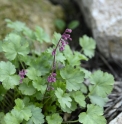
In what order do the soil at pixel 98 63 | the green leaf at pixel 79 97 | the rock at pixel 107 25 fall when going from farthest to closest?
1. the rock at pixel 107 25
2. the soil at pixel 98 63
3. the green leaf at pixel 79 97

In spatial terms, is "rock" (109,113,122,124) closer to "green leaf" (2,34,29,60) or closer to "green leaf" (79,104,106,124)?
"green leaf" (79,104,106,124)

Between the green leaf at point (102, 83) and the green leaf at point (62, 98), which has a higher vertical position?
the green leaf at point (62, 98)

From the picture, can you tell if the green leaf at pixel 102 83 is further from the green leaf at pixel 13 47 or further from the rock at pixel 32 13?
the rock at pixel 32 13

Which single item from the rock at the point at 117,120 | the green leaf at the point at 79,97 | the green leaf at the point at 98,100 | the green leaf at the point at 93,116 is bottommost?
the rock at the point at 117,120

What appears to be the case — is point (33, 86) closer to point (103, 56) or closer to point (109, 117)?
point (109, 117)

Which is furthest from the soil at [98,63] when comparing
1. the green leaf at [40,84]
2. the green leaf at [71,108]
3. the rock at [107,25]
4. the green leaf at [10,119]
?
the green leaf at [10,119]

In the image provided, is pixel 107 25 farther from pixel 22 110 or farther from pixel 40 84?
pixel 22 110

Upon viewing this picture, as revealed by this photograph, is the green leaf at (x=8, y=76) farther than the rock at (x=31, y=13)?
No

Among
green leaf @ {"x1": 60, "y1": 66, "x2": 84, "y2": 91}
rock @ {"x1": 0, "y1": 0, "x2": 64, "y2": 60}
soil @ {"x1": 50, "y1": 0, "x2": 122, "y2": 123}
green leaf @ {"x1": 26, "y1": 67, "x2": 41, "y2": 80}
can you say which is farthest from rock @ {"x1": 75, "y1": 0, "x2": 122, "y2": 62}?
green leaf @ {"x1": 26, "y1": 67, "x2": 41, "y2": 80}
